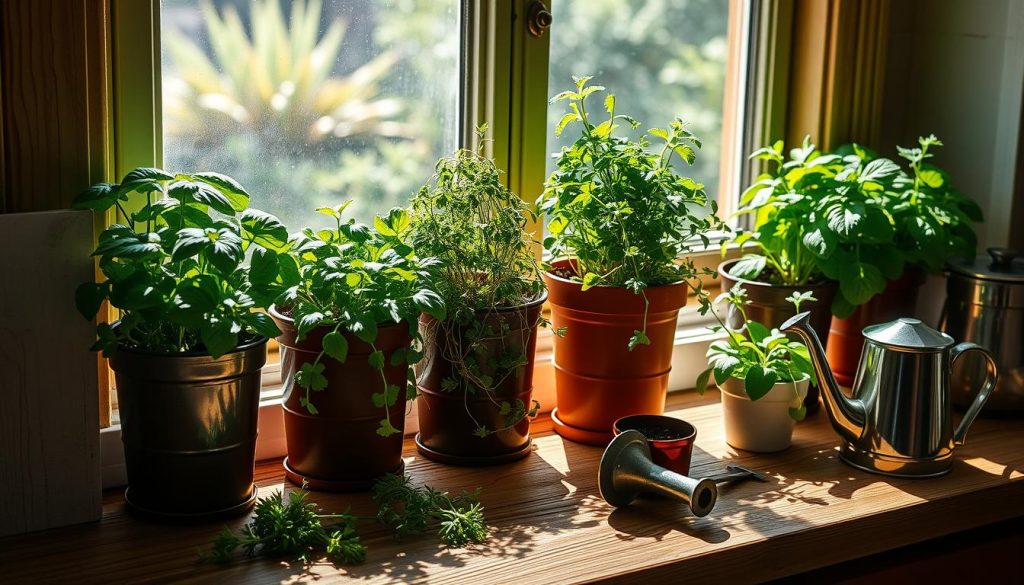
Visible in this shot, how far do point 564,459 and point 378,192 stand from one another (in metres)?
0.52

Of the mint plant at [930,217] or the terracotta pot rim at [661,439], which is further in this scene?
the mint plant at [930,217]

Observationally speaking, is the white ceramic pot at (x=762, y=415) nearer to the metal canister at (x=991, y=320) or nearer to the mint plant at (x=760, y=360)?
the mint plant at (x=760, y=360)

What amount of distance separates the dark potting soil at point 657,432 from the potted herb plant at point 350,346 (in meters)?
0.35

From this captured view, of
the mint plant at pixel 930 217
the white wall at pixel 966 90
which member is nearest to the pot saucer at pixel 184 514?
the mint plant at pixel 930 217

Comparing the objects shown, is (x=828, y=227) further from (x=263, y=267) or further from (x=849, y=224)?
(x=263, y=267)

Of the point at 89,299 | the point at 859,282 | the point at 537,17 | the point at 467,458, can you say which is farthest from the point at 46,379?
the point at 859,282

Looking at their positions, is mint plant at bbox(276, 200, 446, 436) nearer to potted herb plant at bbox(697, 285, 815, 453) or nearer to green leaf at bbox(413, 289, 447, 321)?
green leaf at bbox(413, 289, 447, 321)

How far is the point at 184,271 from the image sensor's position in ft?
4.55

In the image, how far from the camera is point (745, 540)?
1.46m

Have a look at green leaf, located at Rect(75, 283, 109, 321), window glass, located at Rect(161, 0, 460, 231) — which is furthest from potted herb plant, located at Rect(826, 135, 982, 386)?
green leaf, located at Rect(75, 283, 109, 321)

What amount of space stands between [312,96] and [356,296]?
0.40 meters

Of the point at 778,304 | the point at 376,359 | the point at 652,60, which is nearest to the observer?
the point at 376,359

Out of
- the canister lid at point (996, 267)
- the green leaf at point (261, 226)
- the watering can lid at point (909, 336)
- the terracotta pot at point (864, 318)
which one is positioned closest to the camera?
the green leaf at point (261, 226)

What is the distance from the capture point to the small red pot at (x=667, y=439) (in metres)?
1.58
